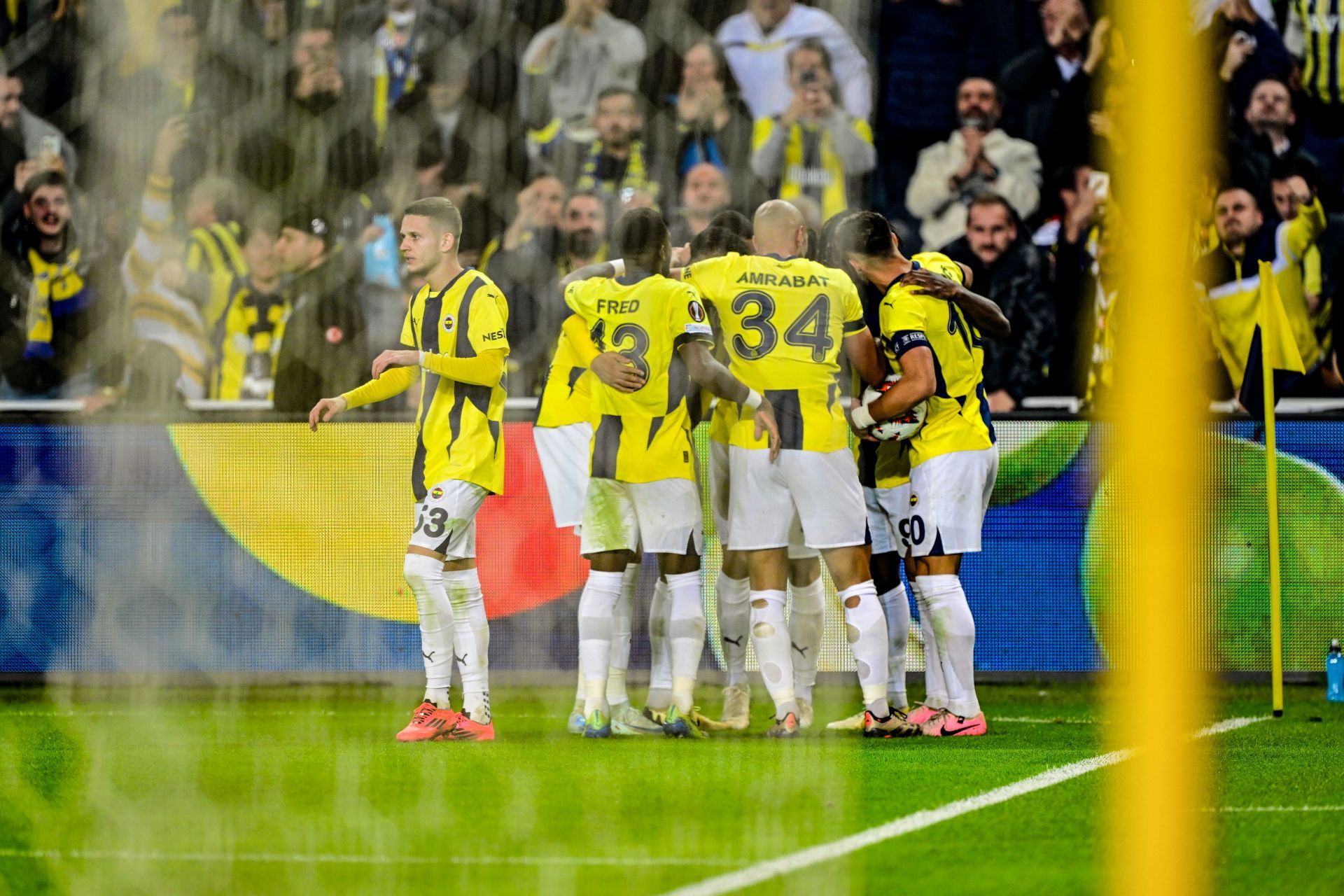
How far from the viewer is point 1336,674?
21.6 feet

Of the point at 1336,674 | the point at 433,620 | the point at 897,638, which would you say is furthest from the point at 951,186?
the point at 433,620

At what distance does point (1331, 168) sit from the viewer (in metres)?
7.92

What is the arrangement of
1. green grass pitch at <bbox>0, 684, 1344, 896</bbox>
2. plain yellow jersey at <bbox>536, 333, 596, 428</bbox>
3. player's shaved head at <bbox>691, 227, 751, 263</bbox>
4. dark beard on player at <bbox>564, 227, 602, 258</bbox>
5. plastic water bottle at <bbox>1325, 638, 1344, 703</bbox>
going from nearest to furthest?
green grass pitch at <bbox>0, 684, 1344, 896</bbox> → player's shaved head at <bbox>691, 227, 751, 263</bbox> → plain yellow jersey at <bbox>536, 333, 596, 428</bbox> → plastic water bottle at <bbox>1325, 638, 1344, 703</bbox> → dark beard on player at <bbox>564, 227, 602, 258</bbox>

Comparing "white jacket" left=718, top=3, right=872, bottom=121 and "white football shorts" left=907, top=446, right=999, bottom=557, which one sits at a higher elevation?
"white jacket" left=718, top=3, right=872, bottom=121

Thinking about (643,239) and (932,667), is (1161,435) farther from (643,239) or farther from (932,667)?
(932,667)

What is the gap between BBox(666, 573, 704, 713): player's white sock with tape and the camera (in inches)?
215

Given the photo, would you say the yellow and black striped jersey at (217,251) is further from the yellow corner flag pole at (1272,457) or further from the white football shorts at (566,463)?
the yellow corner flag pole at (1272,457)

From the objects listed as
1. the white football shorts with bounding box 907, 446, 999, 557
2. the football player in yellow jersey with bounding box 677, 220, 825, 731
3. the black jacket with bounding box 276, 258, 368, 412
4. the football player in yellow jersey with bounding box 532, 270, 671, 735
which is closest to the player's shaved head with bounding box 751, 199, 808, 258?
the football player in yellow jersey with bounding box 677, 220, 825, 731

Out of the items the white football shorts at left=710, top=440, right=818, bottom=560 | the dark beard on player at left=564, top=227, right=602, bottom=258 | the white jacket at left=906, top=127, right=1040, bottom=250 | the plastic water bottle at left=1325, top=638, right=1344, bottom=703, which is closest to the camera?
the white football shorts at left=710, top=440, right=818, bottom=560

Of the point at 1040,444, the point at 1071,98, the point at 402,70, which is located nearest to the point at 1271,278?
the point at 1040,444

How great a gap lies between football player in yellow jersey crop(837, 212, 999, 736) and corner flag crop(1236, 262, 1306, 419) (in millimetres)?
1269

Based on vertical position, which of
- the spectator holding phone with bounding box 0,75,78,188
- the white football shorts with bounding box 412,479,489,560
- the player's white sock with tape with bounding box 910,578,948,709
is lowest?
the player's white sock with tape with bounding box 910,578,948,709

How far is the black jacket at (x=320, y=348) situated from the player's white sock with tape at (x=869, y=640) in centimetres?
258

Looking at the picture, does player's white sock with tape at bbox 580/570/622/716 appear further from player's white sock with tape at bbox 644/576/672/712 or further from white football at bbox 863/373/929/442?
white football at bbox 863/373/929/442
